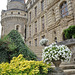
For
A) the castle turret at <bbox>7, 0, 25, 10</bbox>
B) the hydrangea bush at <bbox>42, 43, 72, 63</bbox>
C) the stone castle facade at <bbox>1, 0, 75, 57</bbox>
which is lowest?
the hydrangea bush at <bbox>42, 43, 72, 63</bbox>

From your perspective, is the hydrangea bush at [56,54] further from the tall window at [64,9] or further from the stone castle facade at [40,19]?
the tall window at [64,9]

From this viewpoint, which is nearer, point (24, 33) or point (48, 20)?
point (48, 20)

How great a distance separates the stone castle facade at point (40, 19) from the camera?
1292 cm

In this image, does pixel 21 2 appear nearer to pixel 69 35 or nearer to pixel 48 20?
pixel 48 20

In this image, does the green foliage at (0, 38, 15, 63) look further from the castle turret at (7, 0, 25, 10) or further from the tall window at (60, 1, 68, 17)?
the castle turret at (7, 0, 25, 10)

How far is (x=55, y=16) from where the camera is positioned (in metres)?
15.3

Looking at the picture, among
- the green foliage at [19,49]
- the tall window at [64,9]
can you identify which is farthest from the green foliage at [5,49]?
the tall window at [64,9]

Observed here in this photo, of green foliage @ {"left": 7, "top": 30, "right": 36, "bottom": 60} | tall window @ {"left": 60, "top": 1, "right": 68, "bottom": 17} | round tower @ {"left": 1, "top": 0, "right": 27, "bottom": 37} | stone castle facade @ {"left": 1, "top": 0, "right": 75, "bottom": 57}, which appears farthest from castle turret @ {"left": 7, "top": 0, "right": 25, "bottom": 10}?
green foliage @ {"left": 7, "top": 30, "right": 36, "bottom": 60}

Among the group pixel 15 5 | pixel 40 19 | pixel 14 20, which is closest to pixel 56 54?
pixel 40 19

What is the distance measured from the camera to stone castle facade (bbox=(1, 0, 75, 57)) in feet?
42.4

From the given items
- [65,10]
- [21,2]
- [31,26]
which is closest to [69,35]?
[65,10]

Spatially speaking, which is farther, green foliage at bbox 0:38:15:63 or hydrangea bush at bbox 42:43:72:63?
green foliage at bbox 0:38:15:63

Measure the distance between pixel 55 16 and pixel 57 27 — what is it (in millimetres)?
1908

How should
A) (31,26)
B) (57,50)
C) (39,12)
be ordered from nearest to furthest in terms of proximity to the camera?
(57,50) < (39,12) < (31,26)
